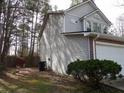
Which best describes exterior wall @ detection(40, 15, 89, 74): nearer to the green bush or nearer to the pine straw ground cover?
the pine straw ground cover

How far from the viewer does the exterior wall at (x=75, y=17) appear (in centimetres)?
1816

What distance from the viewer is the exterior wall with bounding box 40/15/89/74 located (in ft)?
48.9

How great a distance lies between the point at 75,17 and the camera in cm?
1992

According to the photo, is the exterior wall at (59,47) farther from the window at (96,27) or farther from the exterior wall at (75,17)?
the window at (96,27)

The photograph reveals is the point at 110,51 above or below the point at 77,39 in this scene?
below

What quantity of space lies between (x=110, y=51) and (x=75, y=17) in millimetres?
6005

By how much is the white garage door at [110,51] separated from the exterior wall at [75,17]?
153 inches

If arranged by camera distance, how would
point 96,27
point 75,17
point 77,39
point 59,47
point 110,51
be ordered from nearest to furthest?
1. point 77,39
2. point 110,51
3. point 59,47
4. point 75,17
5. point 96,27

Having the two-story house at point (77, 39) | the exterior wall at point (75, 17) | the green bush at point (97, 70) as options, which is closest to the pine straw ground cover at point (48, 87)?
the green bush at point (97, 70)

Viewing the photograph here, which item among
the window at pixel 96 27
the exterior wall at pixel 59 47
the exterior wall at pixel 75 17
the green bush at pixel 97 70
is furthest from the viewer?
the window at pixel 96 27

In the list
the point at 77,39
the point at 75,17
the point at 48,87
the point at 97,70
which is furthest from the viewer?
the point at 75,17

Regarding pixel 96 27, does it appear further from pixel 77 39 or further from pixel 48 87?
pixel 48 87

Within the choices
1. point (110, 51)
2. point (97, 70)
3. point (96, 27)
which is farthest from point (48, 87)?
point (96, 27)

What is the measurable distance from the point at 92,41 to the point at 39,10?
49.2 ft
